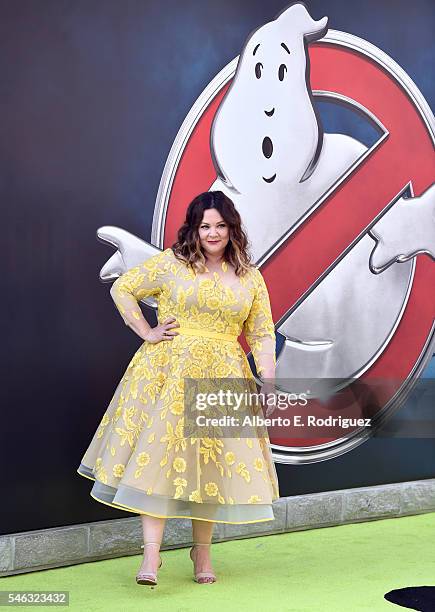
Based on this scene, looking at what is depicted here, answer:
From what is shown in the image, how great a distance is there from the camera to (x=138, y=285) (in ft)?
12.2

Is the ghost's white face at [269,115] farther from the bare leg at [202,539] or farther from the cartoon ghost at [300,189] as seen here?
the bare leg at [202,539]

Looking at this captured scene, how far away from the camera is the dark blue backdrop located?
3885 mm

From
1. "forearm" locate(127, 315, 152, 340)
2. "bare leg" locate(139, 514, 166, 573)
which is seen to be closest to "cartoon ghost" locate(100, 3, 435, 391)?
"forearm" locate(127, 315, 152, 340)

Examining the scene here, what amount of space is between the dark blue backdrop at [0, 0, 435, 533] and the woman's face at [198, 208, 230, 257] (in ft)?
2.03

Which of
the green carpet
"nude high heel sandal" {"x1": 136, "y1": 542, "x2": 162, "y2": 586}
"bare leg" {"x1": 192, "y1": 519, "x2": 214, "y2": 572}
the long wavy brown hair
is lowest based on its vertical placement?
the green carpet

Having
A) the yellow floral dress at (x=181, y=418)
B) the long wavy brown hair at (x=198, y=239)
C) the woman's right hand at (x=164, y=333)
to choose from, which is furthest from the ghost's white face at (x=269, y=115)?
the woman's right hand at (x=164, y=333)

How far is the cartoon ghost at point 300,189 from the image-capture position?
15.2 feet

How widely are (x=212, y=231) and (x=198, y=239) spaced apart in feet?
0.21

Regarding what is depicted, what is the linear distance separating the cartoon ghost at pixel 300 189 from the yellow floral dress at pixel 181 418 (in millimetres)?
959

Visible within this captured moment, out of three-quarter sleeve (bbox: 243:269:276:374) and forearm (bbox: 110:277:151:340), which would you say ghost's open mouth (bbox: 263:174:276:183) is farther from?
forearm (bbox: 110:277:151:340)

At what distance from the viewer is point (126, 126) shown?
4.23m

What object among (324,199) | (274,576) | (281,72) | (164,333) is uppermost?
(281,72)

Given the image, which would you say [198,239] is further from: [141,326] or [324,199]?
[324,199]

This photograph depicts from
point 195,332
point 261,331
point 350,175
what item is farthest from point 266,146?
point 195,332
